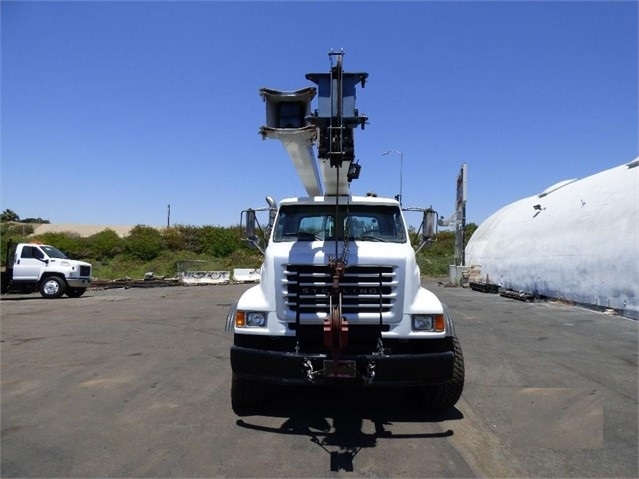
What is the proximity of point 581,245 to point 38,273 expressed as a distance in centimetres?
2260

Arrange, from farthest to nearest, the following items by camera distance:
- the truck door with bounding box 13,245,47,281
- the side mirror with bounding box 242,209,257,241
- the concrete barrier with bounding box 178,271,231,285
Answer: the concrete barrier with bounding box 178,271,231,285
the truck door with bounding box 13,245,47,281
the side mirror with bounding box 242,209,257,241

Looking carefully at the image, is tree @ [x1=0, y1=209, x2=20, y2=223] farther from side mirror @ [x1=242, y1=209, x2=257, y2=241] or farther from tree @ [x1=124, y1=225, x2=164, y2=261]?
side mirror @ [x1=242, y1=209, x2=257, y2=241]

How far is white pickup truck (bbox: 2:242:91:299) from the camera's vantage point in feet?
74.0

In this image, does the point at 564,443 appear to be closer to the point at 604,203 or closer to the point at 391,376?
the point at 391,376

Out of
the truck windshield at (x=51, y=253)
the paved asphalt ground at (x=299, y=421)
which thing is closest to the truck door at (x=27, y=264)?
the truck windshield at (x=51, y=253)

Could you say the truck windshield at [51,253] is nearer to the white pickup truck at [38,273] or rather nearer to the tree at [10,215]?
the white pickup truck at [38,273]

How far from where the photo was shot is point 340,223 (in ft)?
21.5

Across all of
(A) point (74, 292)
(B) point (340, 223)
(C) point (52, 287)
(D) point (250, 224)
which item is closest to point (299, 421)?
(B) point (340, 223)

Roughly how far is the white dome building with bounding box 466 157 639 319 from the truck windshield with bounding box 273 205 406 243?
12.6 metres

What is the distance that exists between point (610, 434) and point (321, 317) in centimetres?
315

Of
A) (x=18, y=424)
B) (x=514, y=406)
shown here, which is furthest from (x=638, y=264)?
(x=18, y=424)

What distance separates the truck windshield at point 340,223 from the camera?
6426 millimetres

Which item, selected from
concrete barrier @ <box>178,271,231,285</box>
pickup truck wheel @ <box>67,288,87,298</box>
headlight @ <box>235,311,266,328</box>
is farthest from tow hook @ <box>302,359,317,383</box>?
concrete barrier @ <box>178,271,231,285</box>

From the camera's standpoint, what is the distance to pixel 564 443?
494 cm
